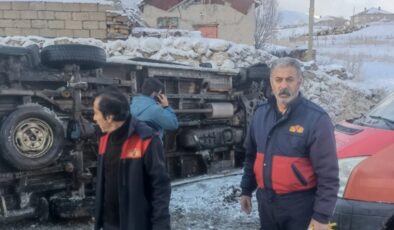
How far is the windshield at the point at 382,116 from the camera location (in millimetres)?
4325

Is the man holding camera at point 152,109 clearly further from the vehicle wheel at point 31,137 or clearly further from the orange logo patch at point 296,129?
the orange logo patch at point 296,129

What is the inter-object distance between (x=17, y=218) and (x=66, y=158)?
3.11 ft

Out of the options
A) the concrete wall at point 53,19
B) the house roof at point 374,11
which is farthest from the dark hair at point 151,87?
the house roof at point 374,11

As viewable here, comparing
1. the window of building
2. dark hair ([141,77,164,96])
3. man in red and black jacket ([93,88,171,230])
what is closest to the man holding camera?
dark hair ([141,77,164,96])

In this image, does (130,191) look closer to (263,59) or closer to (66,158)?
(66,158)

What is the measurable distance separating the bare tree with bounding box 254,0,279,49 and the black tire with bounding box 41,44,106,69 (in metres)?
23.4

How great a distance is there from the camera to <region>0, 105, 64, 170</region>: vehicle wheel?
600 cm

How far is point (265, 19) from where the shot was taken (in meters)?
32.0

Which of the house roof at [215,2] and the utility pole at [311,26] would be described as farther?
the house roof at [215,2]

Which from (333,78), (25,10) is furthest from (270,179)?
(333,78)

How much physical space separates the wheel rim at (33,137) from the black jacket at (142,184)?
316cm

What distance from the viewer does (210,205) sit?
7344 millimetres

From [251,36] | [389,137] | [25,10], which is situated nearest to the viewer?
[389,137]

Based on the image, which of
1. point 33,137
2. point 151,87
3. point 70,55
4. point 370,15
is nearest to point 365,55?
point 70,55
